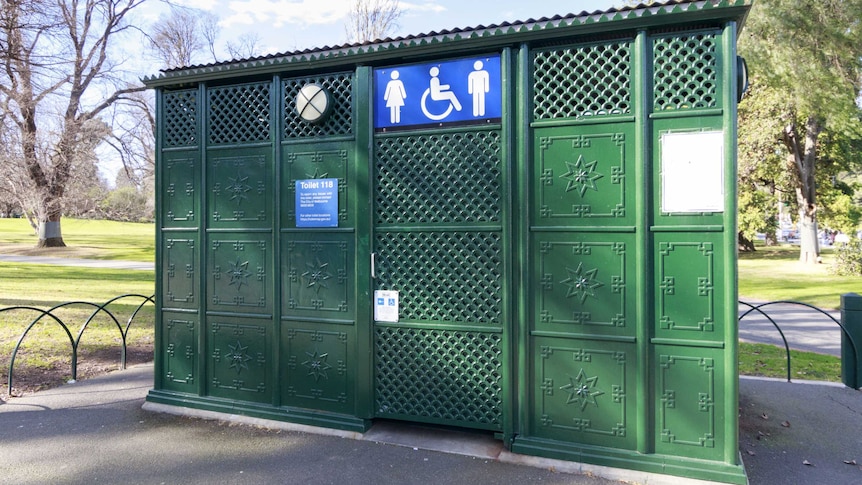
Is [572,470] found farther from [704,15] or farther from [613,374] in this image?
[704,15]

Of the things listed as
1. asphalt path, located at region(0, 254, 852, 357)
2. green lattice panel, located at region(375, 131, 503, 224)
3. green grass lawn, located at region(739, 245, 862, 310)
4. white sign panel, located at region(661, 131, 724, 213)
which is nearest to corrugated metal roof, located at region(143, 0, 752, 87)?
green lattice panel, located at region(375, 131, 503, 224)

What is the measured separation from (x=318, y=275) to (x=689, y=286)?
329 centimetres

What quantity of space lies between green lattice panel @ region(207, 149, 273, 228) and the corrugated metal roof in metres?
0.86

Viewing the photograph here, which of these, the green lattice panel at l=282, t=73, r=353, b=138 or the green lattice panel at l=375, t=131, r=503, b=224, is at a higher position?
the green lattice panel at l=282, t=73, r=353, b=138

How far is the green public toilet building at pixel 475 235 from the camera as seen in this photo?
4062mm

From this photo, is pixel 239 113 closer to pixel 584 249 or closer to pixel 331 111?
pixel 331 111

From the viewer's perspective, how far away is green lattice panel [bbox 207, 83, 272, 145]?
5344 millimetres

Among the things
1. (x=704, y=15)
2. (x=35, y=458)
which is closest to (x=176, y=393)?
(x=35, y=458)

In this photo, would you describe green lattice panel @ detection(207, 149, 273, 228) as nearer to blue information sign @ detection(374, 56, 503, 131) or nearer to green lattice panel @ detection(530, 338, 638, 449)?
blue information sign @ detection(374, 56, 503, 131)

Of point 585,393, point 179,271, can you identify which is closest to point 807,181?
point 585,393

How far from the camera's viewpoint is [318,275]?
5.11 metres

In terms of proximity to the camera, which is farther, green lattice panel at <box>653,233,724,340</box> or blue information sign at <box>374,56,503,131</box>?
blue information sign at <box>374,56,503,131</box>

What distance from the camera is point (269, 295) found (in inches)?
208

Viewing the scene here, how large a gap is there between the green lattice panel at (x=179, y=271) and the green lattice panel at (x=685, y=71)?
4.74 m
